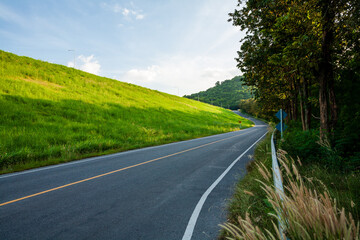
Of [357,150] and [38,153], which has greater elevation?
[357,150]

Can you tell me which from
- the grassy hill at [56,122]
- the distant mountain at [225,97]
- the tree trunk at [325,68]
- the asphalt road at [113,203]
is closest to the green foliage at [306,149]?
the tree trunk at [325,68]

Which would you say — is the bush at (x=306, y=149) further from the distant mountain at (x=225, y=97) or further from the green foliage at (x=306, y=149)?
the distant mountain at (x=225, y=97)

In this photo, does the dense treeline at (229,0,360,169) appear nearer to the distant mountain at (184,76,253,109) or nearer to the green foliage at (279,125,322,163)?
the green foliage at (279,125,322,163)

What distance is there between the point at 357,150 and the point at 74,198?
8.60 meters

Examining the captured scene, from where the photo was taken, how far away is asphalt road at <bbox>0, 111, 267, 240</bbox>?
3360 mm

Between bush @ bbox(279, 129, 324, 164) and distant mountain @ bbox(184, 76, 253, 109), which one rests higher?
distant mountain @ bbox(184, 76, 253, 109)

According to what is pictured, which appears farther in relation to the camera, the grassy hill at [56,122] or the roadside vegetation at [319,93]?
the grassy hill at [56,122]

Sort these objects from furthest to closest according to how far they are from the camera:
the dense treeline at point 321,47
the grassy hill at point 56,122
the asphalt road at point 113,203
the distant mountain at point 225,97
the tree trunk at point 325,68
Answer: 1. the distant mountain at point 225,97
2. the grassy hill at point 56,122
3. the tree trunk at point 325,68
4. the dense treeline at point 321,47
5. the asphalt road at point 113,203

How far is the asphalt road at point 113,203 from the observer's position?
3.36 meters

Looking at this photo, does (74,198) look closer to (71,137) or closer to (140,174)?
(140,174)

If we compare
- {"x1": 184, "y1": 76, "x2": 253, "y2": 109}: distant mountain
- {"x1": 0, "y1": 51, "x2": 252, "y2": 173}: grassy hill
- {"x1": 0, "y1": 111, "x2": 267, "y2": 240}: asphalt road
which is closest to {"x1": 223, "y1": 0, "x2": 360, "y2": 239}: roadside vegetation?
{"x1": 0, "y1": 111, "x2": 267, "y2": 240}: asphalt road

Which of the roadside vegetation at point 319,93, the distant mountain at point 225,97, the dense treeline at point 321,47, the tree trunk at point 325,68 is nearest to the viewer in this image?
the roadside vegetation at point 319,93

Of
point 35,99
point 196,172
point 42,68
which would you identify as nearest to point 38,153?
point 196,172

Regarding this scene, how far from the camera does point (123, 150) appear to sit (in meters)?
12.6
